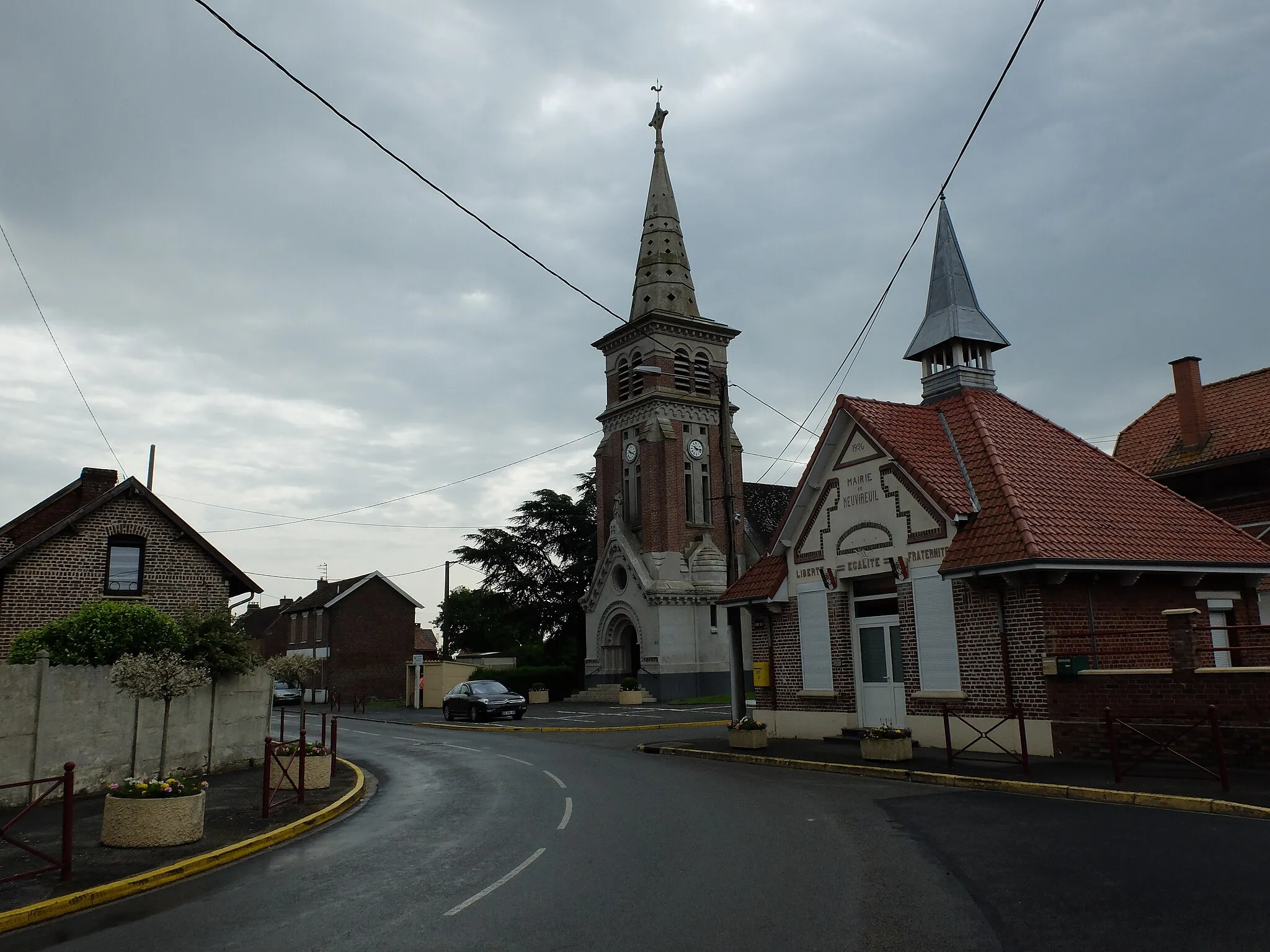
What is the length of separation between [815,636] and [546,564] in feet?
137

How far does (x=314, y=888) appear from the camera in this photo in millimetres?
8367

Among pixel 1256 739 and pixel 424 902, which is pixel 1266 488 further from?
pixel 424 902

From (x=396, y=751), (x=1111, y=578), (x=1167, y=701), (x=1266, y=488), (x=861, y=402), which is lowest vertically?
(x=396, y=751)

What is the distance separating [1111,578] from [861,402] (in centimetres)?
635

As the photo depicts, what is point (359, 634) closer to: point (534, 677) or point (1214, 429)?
point (534, 677)

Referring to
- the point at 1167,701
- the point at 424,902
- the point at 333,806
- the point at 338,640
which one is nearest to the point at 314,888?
the point at 424,902

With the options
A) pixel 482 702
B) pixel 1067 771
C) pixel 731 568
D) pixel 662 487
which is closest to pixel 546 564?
pixel 662 487

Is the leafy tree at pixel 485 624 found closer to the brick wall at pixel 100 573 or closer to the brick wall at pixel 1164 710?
the brick wall at pixel 100 573

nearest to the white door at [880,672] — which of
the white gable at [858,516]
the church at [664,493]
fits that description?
the white gable at [858,516]

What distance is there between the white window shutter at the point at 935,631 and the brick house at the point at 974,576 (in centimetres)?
3

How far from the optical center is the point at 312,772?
1477 cm

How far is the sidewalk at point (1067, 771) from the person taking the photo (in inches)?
452

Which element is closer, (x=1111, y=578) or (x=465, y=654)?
(x=1111, y=578)

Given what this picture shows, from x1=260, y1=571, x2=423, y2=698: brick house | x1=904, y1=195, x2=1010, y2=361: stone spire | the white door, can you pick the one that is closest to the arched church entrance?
x1=260, y1=571, x2=423, y2=698: brick house
